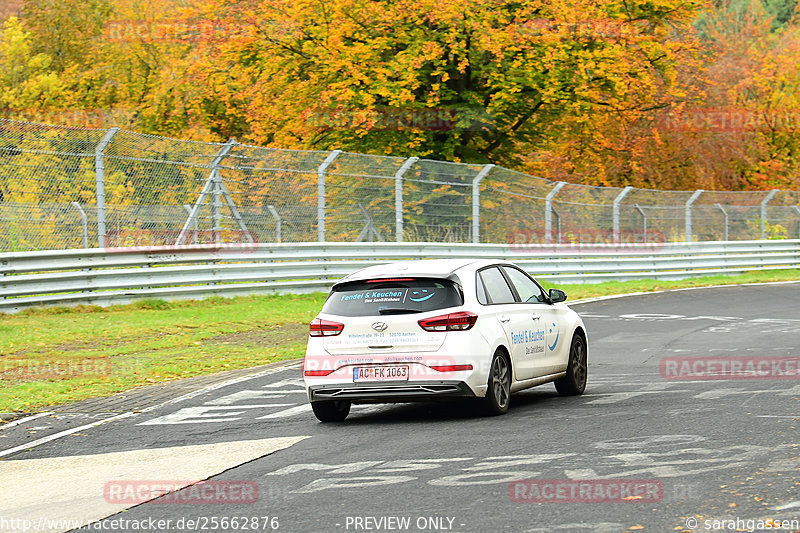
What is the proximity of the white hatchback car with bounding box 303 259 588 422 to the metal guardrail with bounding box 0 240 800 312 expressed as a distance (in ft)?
30.7

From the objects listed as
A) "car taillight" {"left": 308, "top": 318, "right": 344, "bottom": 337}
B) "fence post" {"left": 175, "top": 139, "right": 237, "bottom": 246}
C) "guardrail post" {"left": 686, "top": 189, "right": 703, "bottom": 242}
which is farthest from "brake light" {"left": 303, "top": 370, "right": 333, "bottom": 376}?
"guardrail post" {"left": 686, "top": 189, "right": 703, "bottom": 242}

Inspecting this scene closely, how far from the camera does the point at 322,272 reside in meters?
23.1

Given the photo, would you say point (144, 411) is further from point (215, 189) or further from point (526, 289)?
point (215, 189)

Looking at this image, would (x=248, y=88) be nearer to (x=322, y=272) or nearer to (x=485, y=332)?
(x=322, y=272)

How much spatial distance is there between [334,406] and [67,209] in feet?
32.9

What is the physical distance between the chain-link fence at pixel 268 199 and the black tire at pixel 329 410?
9.44 meters

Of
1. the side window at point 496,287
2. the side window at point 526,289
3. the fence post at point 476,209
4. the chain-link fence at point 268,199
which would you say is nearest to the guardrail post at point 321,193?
the chain-link fence at point 268,199

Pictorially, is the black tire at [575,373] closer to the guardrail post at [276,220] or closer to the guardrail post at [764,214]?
the guardrail post at [276,220]

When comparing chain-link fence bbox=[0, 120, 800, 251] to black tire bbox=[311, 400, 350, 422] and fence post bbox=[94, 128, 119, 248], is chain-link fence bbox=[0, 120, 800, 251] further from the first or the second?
black tire bbox=[311, 400, 350, 422]

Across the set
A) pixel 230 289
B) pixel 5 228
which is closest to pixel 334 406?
pixel 5 228

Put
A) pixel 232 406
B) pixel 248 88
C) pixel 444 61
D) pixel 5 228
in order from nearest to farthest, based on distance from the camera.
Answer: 1. pixel 232 406
2. pixel 5 228
3. pixel 444 61
4. pixel 248 88

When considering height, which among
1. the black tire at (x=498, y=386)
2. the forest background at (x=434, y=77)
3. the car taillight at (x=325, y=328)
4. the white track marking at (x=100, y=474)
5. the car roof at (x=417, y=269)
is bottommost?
the white track marking at (x=100, y=474)

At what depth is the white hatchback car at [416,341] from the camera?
9.32 m

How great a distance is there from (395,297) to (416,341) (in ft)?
1.61
